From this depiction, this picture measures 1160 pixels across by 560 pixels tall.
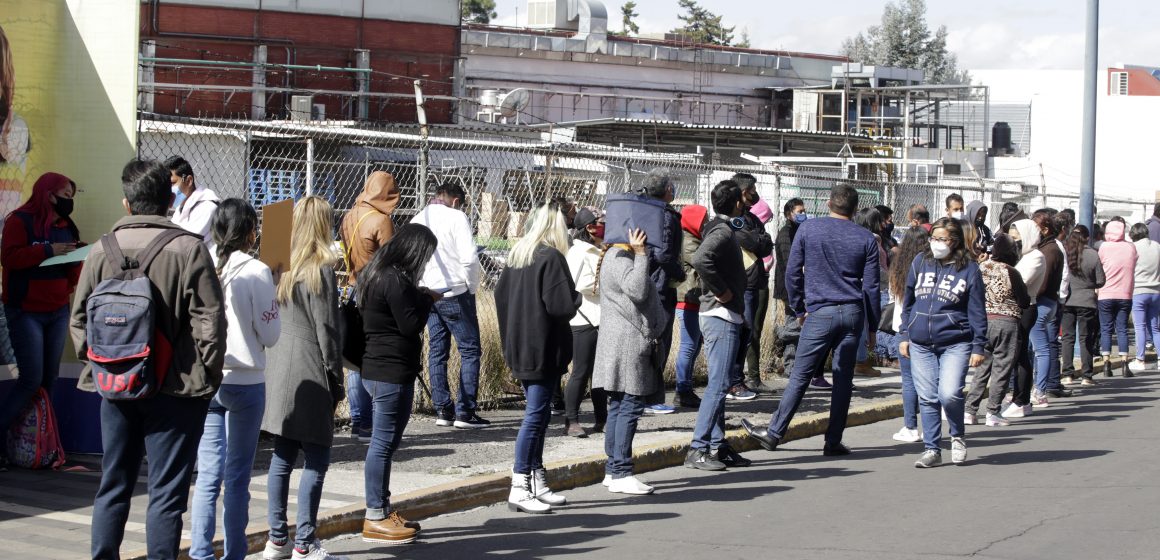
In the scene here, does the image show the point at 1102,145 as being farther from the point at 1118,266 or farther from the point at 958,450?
the point at 958,450

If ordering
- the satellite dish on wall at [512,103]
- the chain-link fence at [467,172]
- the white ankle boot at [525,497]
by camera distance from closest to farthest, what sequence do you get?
the white ankle boot at [525,497] → the chain-link fence at [467,172] → the satellite dish on wall at [512,103]

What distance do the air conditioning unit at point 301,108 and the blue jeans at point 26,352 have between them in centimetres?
2299

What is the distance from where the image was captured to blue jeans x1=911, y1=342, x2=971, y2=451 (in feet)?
30.5

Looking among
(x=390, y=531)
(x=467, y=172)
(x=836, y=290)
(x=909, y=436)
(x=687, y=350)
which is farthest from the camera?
(x=467, y=172)

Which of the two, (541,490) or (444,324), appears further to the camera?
(444,324)

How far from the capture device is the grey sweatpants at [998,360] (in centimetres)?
1123

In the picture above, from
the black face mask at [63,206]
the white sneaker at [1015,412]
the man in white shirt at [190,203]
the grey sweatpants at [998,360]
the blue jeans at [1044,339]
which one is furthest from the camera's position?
the blue jeans at [1044,339]

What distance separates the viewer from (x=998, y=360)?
11.3 meters

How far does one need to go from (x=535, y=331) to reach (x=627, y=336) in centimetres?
75

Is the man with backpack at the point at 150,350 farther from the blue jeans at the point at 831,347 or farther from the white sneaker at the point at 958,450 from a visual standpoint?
the white sneaker at the point at 958,450

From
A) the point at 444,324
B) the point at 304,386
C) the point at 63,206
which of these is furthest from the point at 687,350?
the point at 304,386

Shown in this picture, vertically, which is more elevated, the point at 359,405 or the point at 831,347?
the point at 831,347

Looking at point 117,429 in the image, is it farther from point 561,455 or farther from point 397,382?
point 561,455

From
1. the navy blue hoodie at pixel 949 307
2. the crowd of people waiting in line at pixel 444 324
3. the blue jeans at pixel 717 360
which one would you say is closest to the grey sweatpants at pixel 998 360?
the crowd of people waiting in line at pixel 444 324
